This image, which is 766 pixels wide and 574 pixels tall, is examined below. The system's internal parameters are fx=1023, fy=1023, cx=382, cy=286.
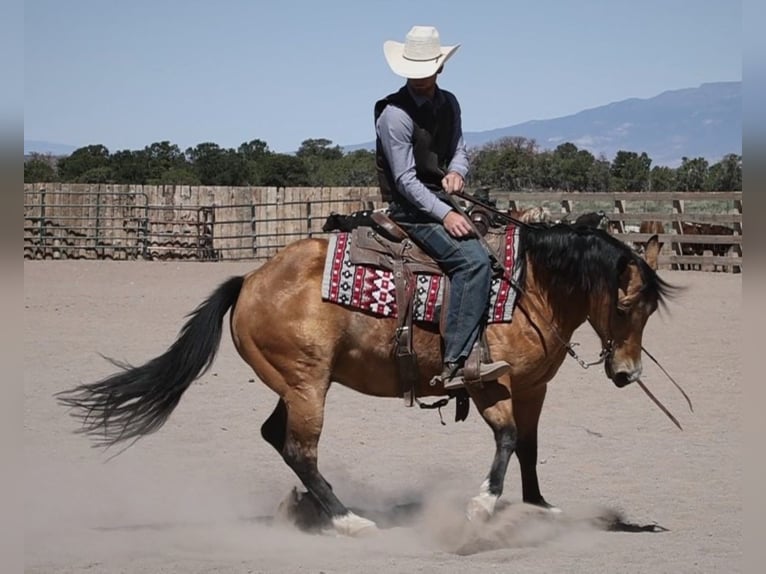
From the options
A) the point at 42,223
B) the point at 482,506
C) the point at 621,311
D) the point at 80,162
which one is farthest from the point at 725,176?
the point at 482,506

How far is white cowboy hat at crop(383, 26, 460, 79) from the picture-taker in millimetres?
5656

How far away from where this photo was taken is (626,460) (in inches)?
298

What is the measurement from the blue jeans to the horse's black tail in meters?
1.26

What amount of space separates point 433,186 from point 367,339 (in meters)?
0.98

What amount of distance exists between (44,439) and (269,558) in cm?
326

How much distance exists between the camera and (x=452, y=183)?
19.2 feet

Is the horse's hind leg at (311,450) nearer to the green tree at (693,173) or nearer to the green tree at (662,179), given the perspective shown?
the green tree at (693,173)

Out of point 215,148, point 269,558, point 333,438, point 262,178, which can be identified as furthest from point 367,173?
point 269,558

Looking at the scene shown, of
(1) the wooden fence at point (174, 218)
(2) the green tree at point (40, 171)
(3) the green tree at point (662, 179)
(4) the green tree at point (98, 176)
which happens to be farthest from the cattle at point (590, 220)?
(4) the green tree at point (98, 176)

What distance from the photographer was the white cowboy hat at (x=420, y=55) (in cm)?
566

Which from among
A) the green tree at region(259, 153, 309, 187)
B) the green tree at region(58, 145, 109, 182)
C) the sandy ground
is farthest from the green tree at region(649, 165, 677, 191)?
the sandy ground

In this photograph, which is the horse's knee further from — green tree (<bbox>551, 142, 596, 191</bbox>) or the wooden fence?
green tree (<bbox>551, 142, 596, 191</bbox>)

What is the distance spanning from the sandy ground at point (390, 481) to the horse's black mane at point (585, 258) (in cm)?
31
